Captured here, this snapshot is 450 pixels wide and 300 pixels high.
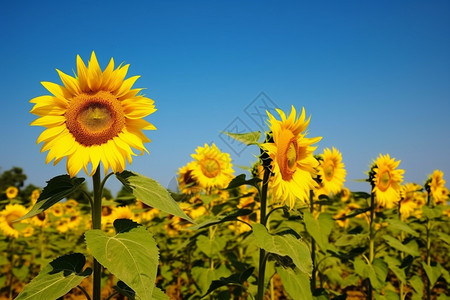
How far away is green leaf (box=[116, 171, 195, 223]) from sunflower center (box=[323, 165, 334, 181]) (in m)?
2.96

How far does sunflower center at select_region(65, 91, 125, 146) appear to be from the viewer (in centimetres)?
199

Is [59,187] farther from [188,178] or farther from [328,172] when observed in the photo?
[188,178]

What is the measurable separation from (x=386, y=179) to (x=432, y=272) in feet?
4.52

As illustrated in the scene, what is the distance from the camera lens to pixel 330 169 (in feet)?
14.9

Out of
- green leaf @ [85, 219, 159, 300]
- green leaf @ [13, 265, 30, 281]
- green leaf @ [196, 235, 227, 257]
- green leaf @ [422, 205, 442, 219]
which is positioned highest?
green leaf @ [422, 205, 442, 219]

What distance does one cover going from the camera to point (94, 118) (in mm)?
1990

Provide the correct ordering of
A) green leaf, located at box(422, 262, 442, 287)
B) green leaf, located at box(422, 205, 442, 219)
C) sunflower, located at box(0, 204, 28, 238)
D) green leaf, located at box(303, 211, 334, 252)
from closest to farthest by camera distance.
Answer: green leaf, located at box(303, 211, 334, 252) → green leaf, located at box(422, 262, 442, 287) → green leaf, located at box(422, 205, 442, 219) → sunflower, located at box(0, 204, 28, 238)

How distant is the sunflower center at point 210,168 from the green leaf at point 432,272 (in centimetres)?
276

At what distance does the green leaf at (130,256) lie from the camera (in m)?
1.53

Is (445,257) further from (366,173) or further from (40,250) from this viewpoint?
(40,250)

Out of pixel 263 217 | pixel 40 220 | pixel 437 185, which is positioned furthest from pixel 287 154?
pixel 40 220

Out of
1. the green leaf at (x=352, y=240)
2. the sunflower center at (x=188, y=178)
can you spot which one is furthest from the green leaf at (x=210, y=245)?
the sunflower center at (x=188, y=178)

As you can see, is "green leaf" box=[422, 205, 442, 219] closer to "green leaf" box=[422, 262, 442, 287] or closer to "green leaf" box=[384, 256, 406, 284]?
"green leaf" box=[422, 262, 442, 287]

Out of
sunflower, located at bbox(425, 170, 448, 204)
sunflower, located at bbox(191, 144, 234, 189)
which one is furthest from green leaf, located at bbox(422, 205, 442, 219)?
sunflower, located at bbox(191, 144, 234, 189)
